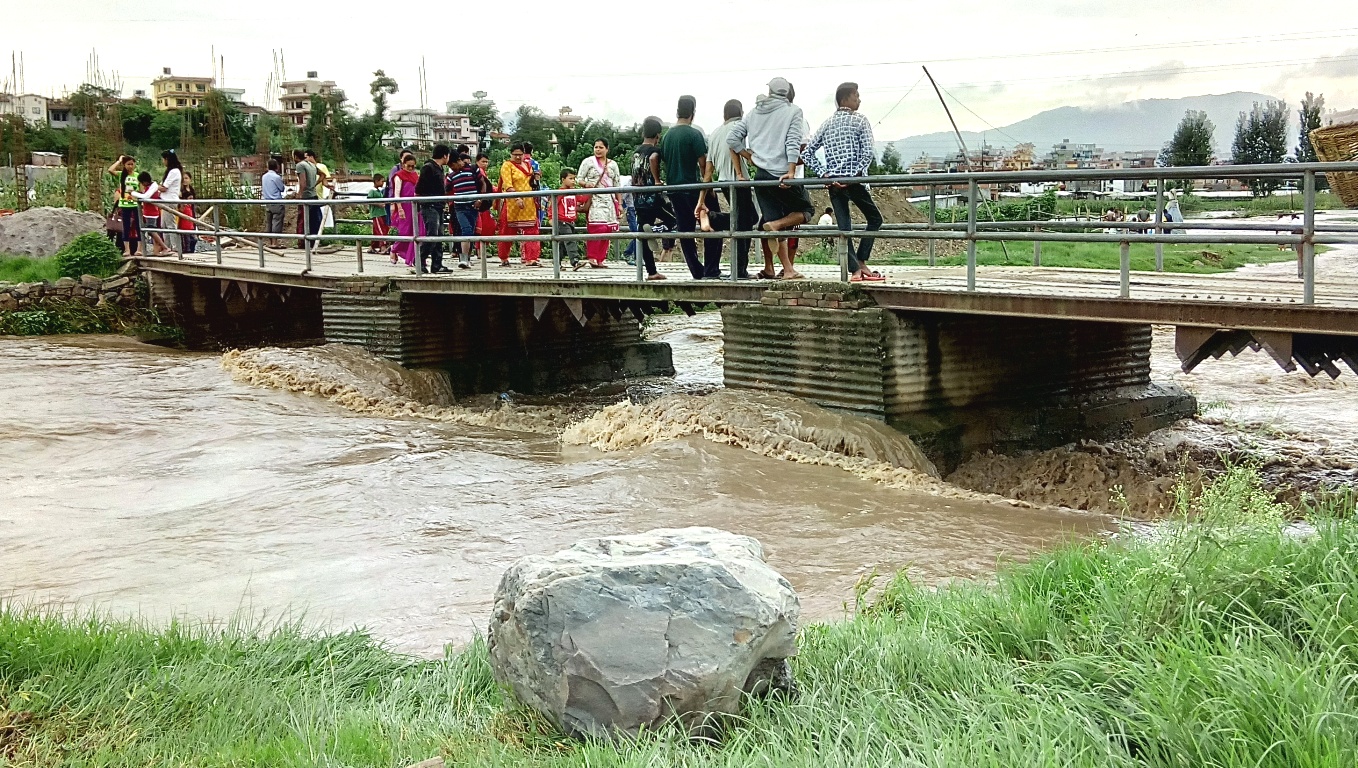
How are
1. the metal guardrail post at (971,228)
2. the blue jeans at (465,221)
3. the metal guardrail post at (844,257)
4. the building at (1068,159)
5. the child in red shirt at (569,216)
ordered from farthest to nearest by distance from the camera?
the building at (1068,159) < the child in red shirt at (569,216) < the blue jeans at (465,221) < the metal guardrail post at (844,257) < the metal guardrail post at (971,228)

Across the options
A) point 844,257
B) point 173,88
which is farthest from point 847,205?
point 173,88

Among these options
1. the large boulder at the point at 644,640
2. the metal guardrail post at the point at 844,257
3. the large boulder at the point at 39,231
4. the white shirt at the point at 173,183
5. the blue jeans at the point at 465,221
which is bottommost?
the large boulder at the point at 644,640

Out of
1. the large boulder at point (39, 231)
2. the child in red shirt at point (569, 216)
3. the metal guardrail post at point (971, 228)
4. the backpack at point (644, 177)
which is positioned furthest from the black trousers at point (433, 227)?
the large boulder at point (39, 231)

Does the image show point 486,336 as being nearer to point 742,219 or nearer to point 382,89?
point 742,219

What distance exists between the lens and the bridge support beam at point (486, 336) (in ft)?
49.6

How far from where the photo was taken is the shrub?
1977 centimetres

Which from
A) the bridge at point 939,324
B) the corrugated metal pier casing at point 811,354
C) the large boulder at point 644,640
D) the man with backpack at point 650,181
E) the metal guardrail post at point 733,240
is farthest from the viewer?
the man with backpack at point 650,181

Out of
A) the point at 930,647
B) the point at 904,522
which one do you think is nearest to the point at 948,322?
the point at 904,522

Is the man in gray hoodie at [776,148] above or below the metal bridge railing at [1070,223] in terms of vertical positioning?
above

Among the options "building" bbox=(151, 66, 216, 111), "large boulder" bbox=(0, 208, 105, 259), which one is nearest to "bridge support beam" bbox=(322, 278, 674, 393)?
"large boulder" bbox=(0, 208, 105, 259)

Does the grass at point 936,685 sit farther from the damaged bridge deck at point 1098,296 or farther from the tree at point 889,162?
the tree at point 889,162

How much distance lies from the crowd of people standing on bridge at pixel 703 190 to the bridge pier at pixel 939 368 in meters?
0.62

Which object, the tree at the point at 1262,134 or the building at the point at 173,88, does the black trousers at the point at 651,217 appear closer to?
the tree at the point at 1262,134

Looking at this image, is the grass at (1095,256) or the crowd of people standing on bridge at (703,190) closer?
the crowd of people standing on bridge at (703,190)
